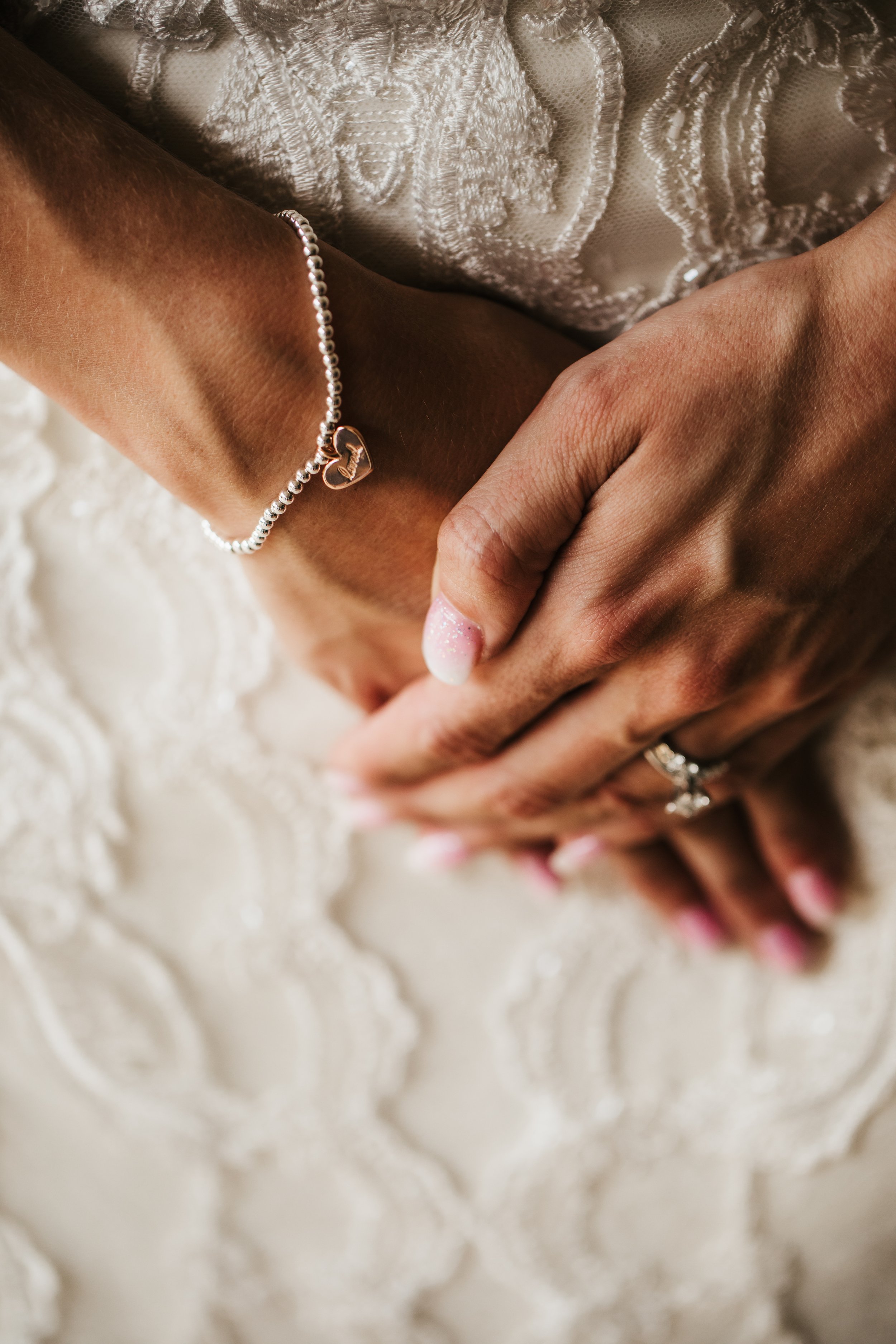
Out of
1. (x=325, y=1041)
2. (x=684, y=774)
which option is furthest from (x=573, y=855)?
(x=325, y=1041)

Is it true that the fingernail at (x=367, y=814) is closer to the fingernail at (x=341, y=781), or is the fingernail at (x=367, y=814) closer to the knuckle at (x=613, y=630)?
the fingernail at (x=341, y=781)

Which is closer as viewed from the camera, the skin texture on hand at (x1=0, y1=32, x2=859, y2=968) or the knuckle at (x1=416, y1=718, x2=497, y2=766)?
the skin texture on hand at (x1=0, y1=32, x2=859, y2=968)

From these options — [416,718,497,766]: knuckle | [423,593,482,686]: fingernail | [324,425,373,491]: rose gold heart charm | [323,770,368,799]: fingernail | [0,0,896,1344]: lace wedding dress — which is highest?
[324,425,373,491]: rose gold heart charm

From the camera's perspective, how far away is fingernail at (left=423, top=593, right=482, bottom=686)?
55 centimetres

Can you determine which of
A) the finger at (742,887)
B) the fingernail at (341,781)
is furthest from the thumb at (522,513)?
the finger at (742,887)

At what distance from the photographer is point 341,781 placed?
2.37 feet

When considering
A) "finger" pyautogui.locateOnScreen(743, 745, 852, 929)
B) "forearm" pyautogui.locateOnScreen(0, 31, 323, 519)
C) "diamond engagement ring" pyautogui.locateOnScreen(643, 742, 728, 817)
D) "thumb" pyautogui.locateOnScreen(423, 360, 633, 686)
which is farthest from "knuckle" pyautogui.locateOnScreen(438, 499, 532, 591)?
"finger" pyautogui.locateOnScreen(743, 745, 852, 929)

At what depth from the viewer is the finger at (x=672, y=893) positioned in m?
0.75

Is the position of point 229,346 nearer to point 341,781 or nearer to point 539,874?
point 341,781

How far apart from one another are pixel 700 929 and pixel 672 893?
38 millimetres

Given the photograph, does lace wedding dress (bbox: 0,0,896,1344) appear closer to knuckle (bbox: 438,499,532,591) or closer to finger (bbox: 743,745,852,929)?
finger (bbox: 743,745,852,929)

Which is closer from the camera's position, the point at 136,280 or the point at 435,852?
the point at 136,280

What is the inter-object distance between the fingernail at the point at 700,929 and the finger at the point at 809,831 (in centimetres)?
8

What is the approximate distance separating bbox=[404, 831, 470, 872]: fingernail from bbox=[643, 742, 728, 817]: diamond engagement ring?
18cm
